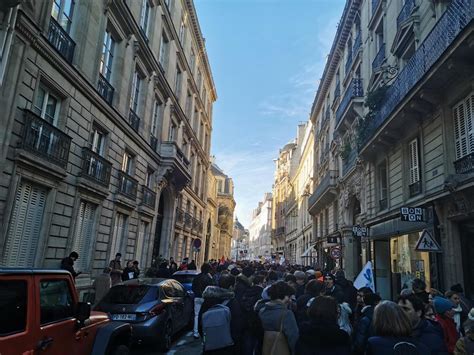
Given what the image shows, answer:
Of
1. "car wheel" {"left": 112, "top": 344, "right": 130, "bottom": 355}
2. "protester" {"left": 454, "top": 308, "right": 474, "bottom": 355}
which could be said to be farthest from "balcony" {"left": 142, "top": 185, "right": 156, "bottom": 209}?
"protester" {"left": 454, "top": 308, "right": 474, "bottom": 355}

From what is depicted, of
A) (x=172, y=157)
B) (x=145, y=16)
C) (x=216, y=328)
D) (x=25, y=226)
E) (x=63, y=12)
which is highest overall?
(x=145, y=16)

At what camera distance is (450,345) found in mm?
4699

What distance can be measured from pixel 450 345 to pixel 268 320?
240 cm

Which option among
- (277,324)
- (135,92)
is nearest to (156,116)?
(135,92)

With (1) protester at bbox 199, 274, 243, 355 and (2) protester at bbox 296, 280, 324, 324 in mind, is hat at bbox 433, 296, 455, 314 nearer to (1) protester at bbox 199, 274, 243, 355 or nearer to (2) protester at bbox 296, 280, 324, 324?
(2) protester at bbox 296, 280, 324, 324

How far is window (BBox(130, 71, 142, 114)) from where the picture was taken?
58.0 feet

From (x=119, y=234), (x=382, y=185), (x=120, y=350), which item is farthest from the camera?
(x=382, y=185)

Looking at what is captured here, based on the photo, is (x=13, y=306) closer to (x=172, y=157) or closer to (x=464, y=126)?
(x=464, y=126)

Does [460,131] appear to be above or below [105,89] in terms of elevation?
below

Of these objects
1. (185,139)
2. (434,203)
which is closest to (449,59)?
(434,203)

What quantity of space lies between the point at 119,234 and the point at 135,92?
22.1ft

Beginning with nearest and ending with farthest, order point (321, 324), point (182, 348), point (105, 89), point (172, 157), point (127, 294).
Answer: point (321, 324) → point (127, 294) → point (182, 348) → point (105, 89) → point (172, 157)

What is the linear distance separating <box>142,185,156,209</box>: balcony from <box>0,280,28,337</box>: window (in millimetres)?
14757

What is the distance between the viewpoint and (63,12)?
38.1ft
